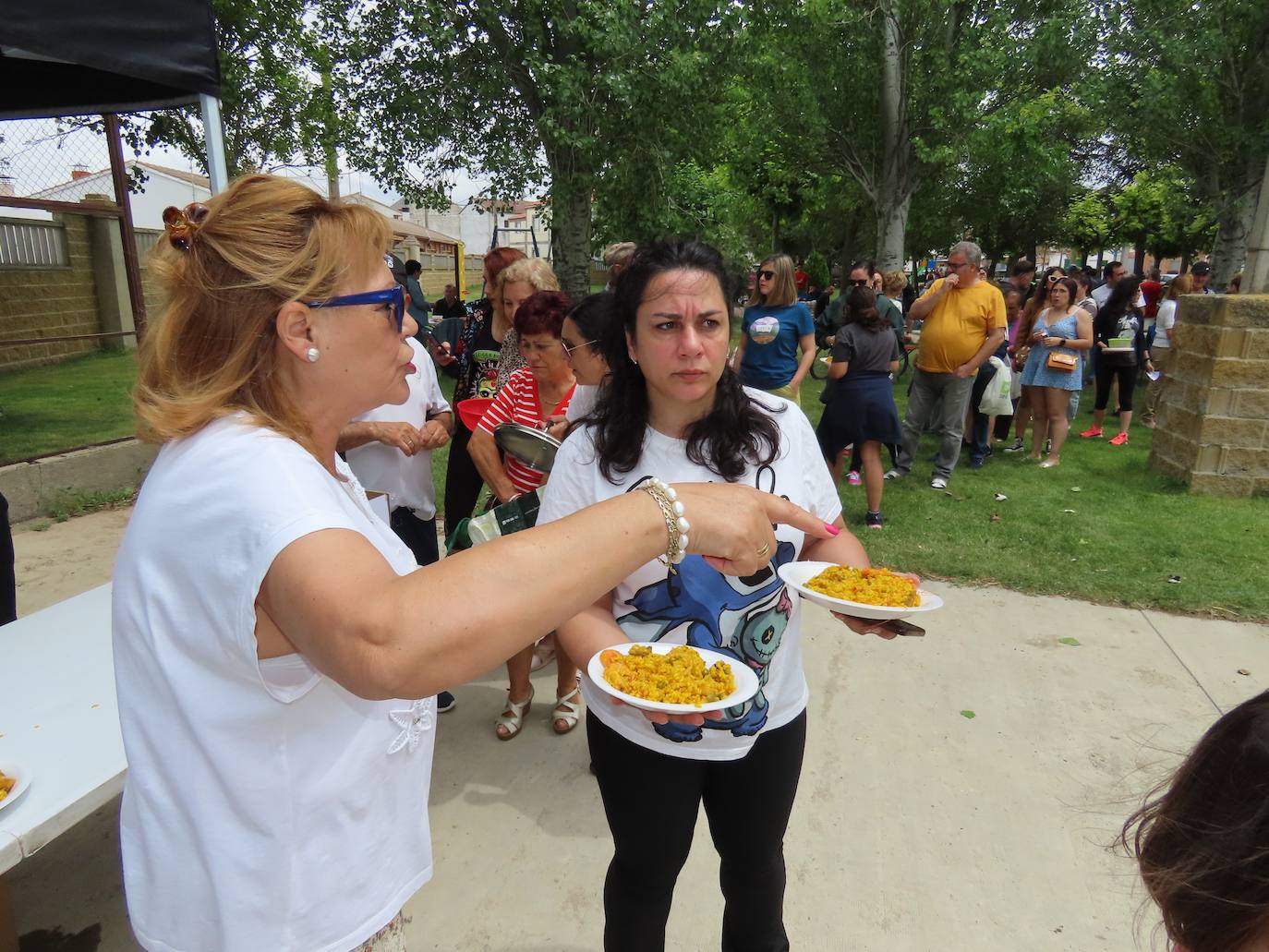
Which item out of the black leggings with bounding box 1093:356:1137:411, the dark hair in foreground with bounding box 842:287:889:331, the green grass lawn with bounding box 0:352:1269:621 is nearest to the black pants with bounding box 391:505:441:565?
the green grass lawn with bounding box 0:352:1269:621

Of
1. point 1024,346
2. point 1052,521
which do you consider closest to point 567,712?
point 1052,521

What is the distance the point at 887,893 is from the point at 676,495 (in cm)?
211

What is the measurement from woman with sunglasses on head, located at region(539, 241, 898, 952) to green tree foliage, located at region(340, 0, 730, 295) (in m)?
9.09

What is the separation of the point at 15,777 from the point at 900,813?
2754mm

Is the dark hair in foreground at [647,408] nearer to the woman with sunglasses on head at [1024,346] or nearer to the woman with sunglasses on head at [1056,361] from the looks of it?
the woman with sunglasses on head at [1056,361]

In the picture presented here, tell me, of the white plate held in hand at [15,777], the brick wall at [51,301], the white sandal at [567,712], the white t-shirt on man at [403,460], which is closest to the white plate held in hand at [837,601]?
the white plate held in hand at [15,777]

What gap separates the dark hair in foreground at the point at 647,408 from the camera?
1858 mm

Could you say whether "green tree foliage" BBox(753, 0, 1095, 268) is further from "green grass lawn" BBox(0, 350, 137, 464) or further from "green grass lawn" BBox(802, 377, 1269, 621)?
"green grass lawn" BBox(0, 350, 137, 464)

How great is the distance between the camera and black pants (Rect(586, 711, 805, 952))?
5.81ft

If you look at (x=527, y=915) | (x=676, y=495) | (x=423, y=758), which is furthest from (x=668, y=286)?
(x=527, y=915)

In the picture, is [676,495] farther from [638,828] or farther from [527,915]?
[527,915]

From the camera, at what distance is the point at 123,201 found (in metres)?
6.84

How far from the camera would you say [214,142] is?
370 centimetres

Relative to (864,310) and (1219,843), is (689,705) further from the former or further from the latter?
(864,310)
